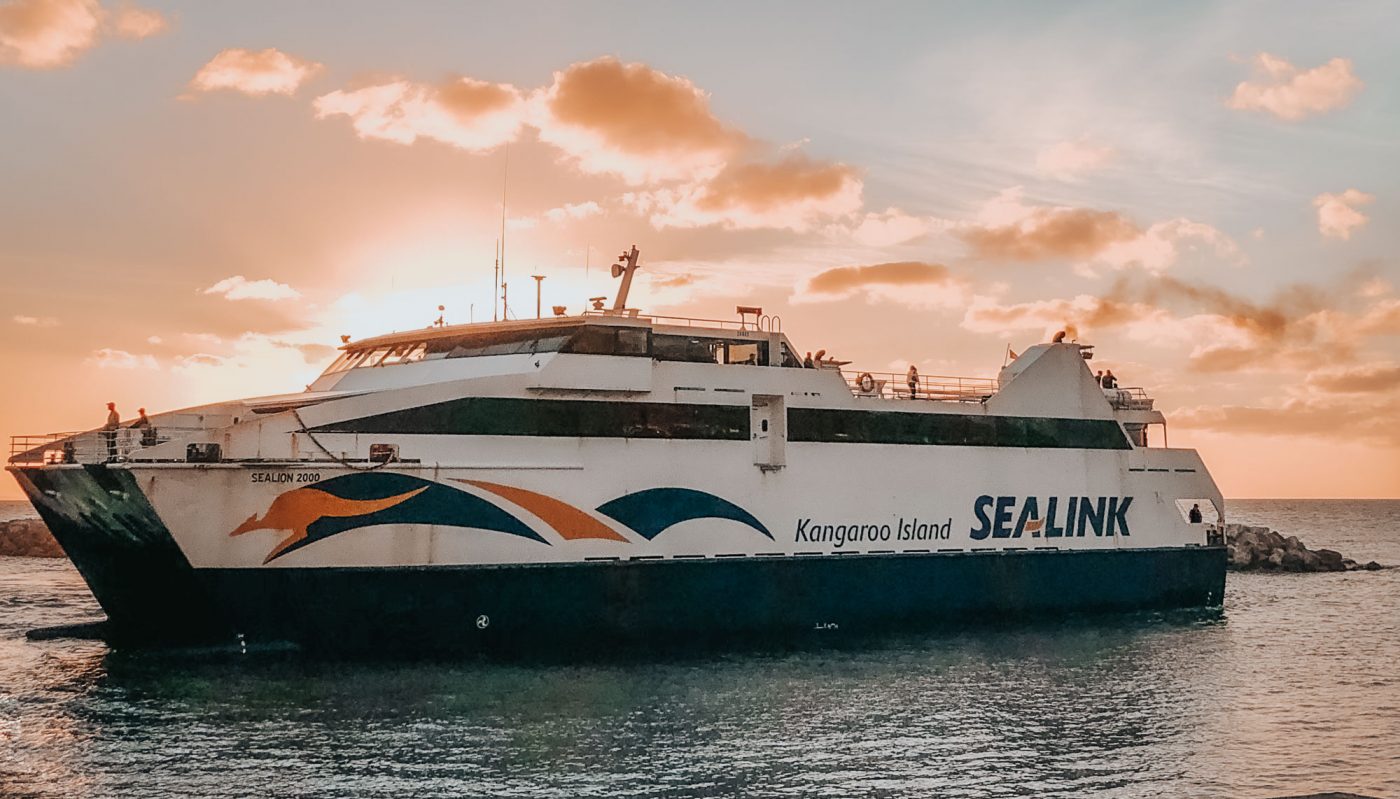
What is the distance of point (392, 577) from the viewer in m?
19.5

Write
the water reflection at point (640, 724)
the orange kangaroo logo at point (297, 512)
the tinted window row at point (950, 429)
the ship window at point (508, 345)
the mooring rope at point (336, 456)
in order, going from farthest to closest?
the tinted window row at point (950, 429), the ship window at point (508, 345), the mooring rope at point (336, 456), the orange kangaroo logo at point (297, 512), the water reflection at point (640, 724)

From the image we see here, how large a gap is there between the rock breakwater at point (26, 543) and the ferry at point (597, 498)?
42.0 metres

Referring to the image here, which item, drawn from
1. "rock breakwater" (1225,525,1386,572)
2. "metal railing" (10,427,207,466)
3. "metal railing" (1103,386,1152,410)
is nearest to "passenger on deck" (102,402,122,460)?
"metal railing" (10,427,207,466)

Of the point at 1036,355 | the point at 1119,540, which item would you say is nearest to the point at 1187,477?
the point at 1119,540

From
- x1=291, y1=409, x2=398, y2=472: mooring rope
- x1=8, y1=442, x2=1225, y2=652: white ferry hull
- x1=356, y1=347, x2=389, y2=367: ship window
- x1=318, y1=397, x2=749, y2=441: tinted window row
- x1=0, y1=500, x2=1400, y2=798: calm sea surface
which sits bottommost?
x1=0, y1=500, x2=1400, y2=798: calm sea surface

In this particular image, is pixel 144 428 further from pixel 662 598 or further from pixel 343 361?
pixel 662 598

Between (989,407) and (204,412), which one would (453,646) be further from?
(989,407)

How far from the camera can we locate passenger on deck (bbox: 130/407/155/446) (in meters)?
19.5

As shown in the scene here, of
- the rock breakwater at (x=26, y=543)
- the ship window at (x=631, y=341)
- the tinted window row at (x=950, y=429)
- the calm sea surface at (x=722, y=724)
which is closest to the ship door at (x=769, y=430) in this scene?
the tinted window row at (x=950, y=429)

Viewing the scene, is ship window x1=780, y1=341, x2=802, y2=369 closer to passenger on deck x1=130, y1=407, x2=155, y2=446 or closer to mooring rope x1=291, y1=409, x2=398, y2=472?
mooring rope x1=291, y1=409, x2=398, y2=472

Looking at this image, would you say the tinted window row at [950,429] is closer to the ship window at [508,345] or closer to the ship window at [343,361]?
the ship window at [508,345]

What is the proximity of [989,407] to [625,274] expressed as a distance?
8.48 m

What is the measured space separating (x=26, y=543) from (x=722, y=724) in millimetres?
54617

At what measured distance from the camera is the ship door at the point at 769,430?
76.4 feet
